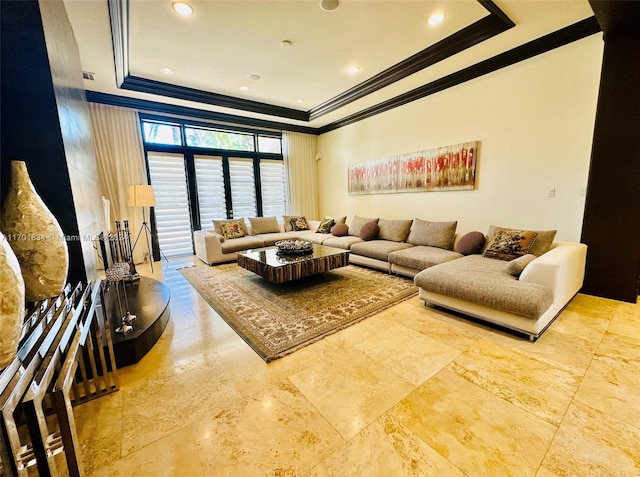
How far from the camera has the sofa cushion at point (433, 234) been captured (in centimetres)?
381

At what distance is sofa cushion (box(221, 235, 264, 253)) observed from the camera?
4764mm

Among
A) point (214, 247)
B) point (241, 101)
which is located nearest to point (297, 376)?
point (214, 247)

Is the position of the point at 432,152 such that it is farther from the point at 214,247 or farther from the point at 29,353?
the point at 29,353

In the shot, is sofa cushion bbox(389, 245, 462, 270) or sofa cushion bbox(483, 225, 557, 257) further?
sofa cushion bbox(389, 245, 462, 270)

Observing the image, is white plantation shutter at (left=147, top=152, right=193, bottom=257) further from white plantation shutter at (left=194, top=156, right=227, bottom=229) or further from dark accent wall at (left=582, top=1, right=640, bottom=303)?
dark accent wall at (left=582, top=1, right=640, bottom=303)

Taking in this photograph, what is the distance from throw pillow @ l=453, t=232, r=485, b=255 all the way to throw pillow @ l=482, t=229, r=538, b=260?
0.19 meters

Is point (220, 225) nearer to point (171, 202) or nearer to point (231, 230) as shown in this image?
point (231, 230)

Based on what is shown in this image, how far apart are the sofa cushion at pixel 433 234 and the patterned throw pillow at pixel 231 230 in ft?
10.4

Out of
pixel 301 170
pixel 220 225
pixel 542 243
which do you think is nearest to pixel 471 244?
pixel 542 243

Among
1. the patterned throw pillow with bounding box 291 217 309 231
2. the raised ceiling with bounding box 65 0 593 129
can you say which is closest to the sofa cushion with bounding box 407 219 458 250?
the raised ceiling with bounding box 65 0 593 129

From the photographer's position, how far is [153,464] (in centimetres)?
123

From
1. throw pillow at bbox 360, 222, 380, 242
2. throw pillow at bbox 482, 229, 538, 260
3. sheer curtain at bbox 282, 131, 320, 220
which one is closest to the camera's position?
throw pillow at bbox 482, 229, 538, 260

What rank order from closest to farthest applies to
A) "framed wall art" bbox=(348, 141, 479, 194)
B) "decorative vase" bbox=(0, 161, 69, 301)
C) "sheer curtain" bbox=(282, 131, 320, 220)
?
1. "decorative vase" bbox=(0, 161, 69, 301)
2. "framed wall art" bbox=(348, 141, 479, 194)
3. "sheer curtain" bbox=(282, 131, 320, 220)

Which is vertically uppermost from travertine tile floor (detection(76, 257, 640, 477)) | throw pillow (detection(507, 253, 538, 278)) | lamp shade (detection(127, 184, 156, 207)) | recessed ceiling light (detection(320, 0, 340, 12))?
recessed ceiling light (detection(320, 0, 340, 12))
